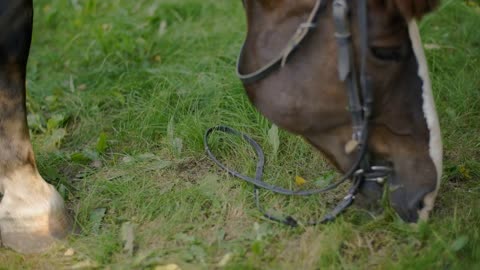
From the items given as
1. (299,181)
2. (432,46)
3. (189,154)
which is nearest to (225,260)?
(299,181)

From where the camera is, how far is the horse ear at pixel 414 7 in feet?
6.68

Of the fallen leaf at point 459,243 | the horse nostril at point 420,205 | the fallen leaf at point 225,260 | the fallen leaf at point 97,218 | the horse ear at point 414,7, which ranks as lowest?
the fallen leaf at point 97,218

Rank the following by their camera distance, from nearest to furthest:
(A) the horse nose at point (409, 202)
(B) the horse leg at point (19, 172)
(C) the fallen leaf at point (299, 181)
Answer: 1. (A) the horse nose at point (409, 202)
2. (B) the horse leg at point (19, 172)
3. (C) the fallen leaf at point (299, 181)

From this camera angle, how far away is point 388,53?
2191 millimetres

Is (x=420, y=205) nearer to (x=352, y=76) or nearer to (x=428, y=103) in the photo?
(x=428, y=103)

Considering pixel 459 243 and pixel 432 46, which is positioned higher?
pixel 459 243

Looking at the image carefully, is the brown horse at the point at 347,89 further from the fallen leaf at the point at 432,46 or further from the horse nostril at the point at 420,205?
the fallen leaf at the point at 432,46

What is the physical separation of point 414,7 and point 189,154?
1.43 m

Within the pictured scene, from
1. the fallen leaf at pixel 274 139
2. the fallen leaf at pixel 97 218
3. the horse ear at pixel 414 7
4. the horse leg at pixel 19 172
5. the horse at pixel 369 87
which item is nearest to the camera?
the horse ear at pixel 414 7

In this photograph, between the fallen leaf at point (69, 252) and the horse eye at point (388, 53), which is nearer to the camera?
the horse eye at point (388, 53)

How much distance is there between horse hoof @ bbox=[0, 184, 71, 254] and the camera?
266 centimetres

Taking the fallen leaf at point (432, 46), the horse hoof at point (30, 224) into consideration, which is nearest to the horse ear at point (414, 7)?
the horse hoof at point (30, 224)

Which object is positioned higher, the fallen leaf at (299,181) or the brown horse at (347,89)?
the brown horse at (347,89)

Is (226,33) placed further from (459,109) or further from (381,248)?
(381,248)
